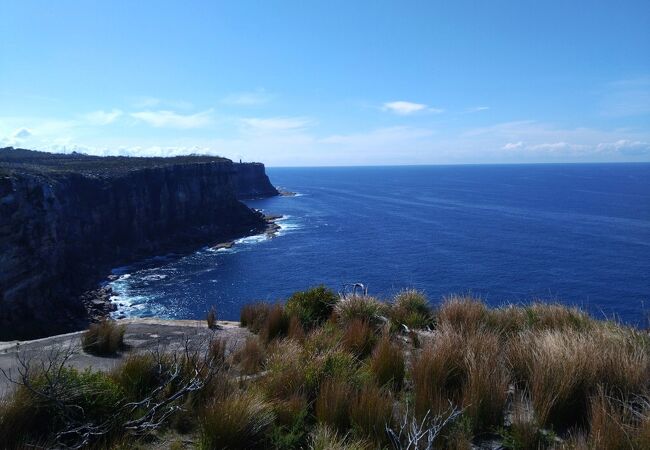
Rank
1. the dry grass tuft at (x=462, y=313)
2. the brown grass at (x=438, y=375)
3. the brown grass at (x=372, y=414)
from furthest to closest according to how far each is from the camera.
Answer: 1. the dry grass tuft at (x=462, y=313)
2. the brown grass at (x=438, y=375)
3. the brown grass at (x=372, y=414)

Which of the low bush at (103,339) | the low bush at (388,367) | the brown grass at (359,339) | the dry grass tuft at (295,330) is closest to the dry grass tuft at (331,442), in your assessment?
the low bush at (388,367)

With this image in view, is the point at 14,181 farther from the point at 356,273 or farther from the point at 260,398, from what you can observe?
the point at 260,398

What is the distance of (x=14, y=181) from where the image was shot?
41.0 meters

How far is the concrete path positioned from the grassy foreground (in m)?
2.39

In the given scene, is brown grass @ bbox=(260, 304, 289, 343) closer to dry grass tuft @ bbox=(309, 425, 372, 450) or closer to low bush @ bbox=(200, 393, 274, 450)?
low bush @ bbox=(200, 393, 274, 450)

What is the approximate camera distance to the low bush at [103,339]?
870 centimetres

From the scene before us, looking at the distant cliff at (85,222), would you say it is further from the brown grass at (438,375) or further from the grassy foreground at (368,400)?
the brown grass at (438,375)

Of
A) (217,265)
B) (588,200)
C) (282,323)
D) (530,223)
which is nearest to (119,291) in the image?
(217,265)

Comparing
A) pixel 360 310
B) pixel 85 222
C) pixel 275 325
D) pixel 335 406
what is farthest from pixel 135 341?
pixel 85 222

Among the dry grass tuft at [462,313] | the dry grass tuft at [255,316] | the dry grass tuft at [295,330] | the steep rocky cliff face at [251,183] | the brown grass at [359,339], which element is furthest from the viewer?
the steep rocky cliff face at [251,183]

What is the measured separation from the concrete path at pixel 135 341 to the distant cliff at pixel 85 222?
28376mm

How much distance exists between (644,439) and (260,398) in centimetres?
370

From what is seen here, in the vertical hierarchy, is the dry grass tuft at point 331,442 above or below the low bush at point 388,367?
above

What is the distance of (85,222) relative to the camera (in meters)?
62.8
